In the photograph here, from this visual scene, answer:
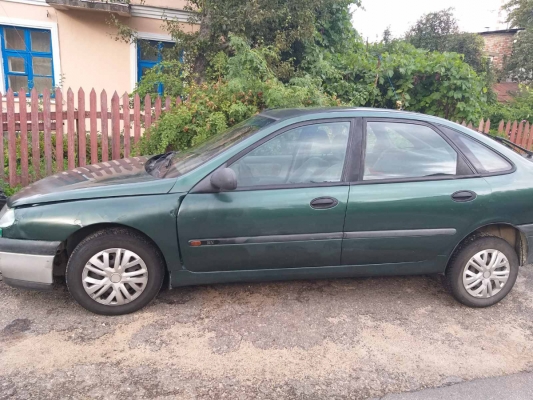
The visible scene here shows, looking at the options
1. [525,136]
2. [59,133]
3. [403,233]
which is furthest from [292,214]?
[525,136]

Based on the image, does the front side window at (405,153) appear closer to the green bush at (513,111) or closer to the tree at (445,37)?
the green bush at (513,111)

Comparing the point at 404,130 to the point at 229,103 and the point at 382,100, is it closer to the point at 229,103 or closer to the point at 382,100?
the point at 229,103

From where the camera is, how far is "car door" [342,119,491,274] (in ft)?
10.9

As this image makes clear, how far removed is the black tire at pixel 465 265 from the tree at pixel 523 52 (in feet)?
62.8

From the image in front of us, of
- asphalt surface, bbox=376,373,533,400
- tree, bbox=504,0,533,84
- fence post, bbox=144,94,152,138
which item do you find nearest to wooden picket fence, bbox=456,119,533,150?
fence post, bbox=144,94,152,138

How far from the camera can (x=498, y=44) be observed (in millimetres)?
24359

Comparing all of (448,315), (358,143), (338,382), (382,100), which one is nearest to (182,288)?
(338,382)

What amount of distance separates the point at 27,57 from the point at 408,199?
10104 mm

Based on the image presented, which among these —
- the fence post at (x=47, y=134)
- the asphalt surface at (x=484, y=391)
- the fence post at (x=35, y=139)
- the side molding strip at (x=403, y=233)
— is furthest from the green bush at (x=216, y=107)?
the asphalt surface at (x=484, y=391)

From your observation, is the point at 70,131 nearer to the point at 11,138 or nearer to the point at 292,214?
the point at 11,138

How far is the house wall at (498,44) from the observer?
23.5 meters

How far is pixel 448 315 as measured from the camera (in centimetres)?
350

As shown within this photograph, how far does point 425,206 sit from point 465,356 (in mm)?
1087

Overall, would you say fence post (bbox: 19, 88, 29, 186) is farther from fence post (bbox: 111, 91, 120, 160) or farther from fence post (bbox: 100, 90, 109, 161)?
fence post (bbox: 111, 91, 120, 160)
